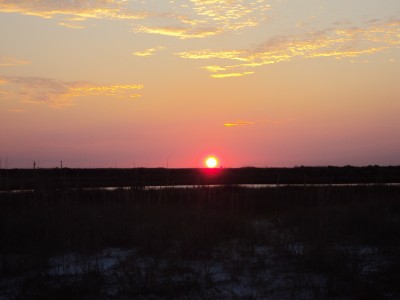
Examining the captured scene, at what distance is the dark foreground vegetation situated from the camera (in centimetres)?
856

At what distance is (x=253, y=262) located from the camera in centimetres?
1049

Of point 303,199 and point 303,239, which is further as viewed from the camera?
point 303,199

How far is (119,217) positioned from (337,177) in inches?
1866

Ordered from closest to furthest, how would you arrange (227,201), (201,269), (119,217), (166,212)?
(201,269) < (119,217) < (166,212) < (227,201)

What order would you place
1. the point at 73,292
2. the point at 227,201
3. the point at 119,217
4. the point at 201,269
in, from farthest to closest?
the point at 227,201 < the point at 119,217 < the point at 201,269 < the point at 73,292

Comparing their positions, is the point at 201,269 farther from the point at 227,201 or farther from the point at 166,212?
the point at 227,201

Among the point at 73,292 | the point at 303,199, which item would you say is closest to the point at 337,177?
the point at 303,199

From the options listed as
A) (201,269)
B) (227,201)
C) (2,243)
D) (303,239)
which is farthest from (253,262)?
(227,201)

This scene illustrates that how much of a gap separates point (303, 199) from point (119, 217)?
471 inches

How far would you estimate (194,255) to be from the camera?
437 inches

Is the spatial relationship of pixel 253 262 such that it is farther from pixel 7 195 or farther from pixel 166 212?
pixel 7 195

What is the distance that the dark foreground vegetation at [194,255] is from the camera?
856 cm

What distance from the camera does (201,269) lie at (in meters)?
9.98

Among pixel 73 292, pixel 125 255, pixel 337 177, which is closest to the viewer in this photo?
pixel 73 292
